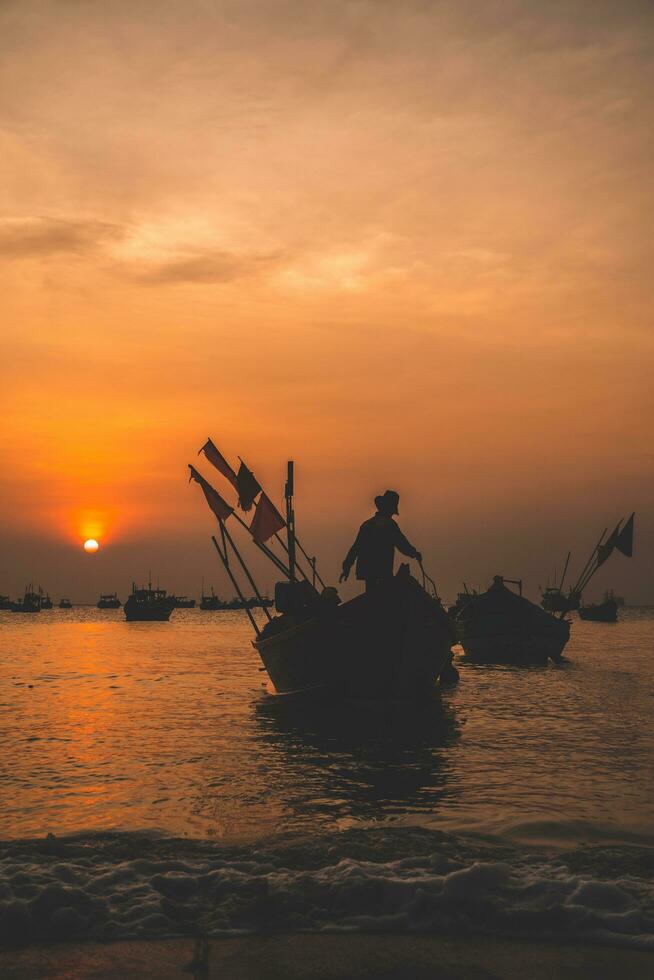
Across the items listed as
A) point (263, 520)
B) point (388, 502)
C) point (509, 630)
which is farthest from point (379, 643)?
point (509, 630)

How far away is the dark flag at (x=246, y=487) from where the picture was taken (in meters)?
21.3

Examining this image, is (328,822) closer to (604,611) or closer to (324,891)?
(324,891)

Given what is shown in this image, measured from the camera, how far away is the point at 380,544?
56.4 feet

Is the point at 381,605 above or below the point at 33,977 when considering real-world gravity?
above

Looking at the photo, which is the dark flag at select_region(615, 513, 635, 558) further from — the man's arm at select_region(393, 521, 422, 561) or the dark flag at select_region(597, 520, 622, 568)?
the man's arm at select_region(393, 521, 422, 561)

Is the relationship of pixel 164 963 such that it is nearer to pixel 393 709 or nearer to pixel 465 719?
pixel 393 709

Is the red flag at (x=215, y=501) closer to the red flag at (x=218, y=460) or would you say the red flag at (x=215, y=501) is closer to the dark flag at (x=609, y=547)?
the red flag at (x=218, y=460)

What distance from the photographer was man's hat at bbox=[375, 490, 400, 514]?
1723cm

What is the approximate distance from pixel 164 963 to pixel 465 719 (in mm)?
15064

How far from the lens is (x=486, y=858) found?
754 centimetres

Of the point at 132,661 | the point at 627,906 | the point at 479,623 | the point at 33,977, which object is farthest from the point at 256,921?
the point at 132,661

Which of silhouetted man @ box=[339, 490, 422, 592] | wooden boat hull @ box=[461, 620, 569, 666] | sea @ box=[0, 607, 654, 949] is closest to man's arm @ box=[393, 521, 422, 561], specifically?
silhouetted man @ box=[339, 490, 422, 592]

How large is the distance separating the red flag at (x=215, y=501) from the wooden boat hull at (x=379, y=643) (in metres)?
4.81

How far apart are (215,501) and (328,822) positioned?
43.8 ft
